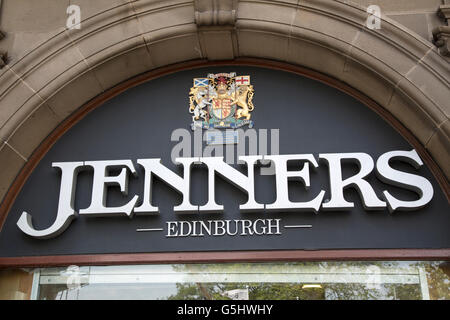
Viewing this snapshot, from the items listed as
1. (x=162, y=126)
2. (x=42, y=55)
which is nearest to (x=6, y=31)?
(x=42, y=55)

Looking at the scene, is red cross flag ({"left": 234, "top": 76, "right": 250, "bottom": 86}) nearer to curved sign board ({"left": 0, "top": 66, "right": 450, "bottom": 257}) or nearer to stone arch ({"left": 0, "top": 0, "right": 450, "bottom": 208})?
curved sign board ({"left": 0, "top": 66, "right": 450, "bottom": 257})

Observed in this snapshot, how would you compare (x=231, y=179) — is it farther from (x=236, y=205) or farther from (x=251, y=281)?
(x=251, y=281)

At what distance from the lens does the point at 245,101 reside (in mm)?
6910

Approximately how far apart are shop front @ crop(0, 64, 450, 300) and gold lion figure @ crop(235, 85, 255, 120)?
2 cm

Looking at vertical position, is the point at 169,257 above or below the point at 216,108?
below

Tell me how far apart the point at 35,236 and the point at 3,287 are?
0.68 meters

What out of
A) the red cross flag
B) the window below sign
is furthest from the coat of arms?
the window below sign

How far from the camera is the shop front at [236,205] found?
6.06 metres

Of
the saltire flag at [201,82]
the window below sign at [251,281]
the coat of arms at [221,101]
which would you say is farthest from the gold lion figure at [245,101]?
the window below sign at [251,281]

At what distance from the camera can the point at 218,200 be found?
21.1ft

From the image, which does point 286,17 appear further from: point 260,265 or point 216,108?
point 260,265

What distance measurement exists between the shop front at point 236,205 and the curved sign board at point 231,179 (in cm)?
2

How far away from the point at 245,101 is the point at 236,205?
1.35 meters
